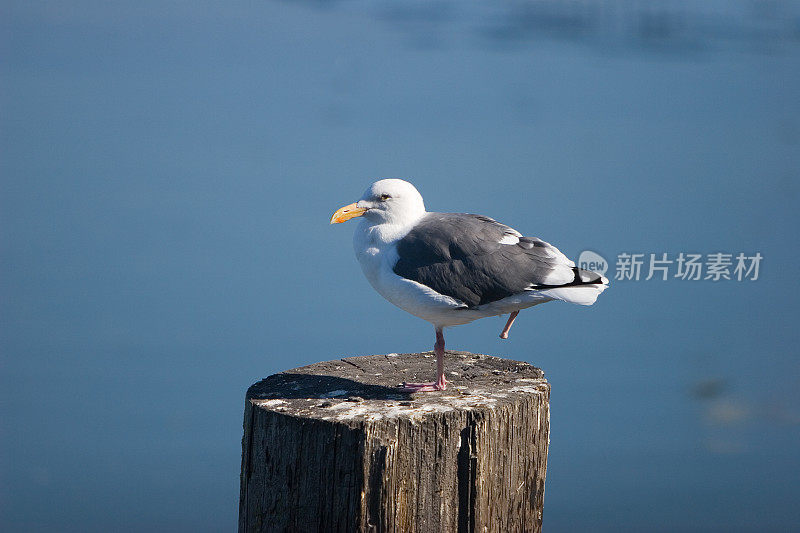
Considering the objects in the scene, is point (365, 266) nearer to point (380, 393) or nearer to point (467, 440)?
point (380, 393)

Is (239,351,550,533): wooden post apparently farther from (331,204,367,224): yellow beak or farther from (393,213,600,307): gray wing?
(331,204,367,224): yellow beak

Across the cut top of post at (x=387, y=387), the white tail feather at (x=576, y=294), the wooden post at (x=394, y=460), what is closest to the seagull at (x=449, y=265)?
the white tail feather at (x=576, y=294)

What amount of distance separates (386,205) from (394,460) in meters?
1.60

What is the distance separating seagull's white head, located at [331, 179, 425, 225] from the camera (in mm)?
5410

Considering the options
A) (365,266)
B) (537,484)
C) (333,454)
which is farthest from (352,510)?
Answer: (365,266)

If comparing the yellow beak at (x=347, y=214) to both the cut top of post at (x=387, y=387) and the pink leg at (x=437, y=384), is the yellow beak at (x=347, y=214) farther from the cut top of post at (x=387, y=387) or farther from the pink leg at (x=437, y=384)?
the cut top of post at (x=387, y=387)

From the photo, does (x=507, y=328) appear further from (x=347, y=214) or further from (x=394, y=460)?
(x=394, y=460)

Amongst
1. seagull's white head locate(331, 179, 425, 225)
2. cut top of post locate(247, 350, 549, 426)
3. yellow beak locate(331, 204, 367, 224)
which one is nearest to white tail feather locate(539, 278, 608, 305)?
cut top of post locate(247, 350, 549, 426)

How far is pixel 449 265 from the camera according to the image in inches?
204

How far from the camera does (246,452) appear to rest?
5.04 m

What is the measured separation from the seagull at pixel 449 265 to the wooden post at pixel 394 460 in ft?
1.65

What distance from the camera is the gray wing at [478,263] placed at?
5.13 metres

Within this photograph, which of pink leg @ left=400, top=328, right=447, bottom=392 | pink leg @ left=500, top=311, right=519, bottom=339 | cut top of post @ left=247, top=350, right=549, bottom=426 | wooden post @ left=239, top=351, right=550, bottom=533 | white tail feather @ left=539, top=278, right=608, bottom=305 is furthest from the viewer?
pink leg @ left=500, top=311, right=519, bottom=339

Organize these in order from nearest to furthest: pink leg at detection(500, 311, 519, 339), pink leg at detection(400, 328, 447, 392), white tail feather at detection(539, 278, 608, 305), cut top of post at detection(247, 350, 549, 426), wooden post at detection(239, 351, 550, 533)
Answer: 1. wooden post at detection(239, 351, 550, 533)
2. cut top of post at detection(247, 350, 549, 426)
3. white tail feather at detection(539, 278, 608, 305)
4. pink leg at detection(400, 328, 447, 392)
5. pink leg at detection(500, 311, 519, 339)
